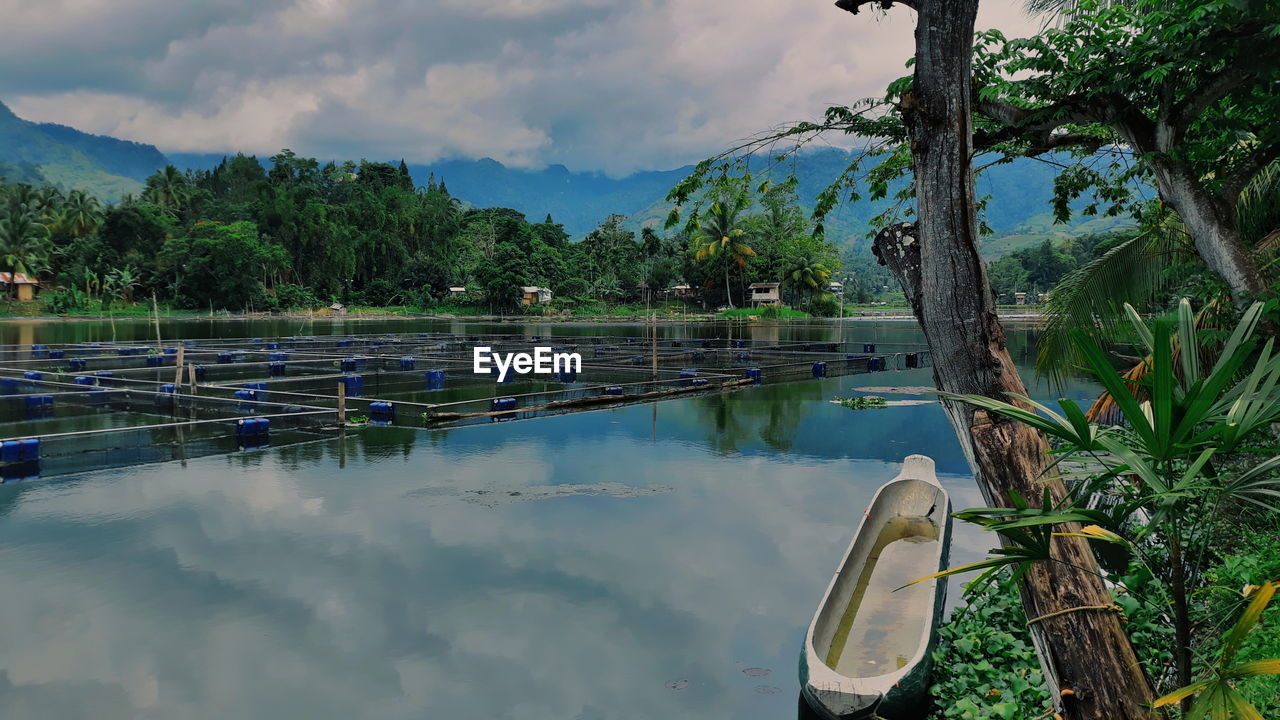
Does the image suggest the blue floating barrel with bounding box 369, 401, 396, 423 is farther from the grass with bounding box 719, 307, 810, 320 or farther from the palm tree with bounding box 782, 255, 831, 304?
the palm tree with bounding box 782, 255, 831, 304

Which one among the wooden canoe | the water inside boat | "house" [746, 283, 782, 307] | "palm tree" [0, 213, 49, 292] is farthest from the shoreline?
the water inside boat

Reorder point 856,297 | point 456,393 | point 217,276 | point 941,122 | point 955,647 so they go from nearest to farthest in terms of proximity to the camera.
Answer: point 941,122
point 955,647
point 456,393
point 217,276
point 856,297

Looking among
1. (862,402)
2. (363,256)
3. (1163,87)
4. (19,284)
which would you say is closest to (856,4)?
(1163,87)

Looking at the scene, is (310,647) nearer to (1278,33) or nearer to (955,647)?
(955,647)

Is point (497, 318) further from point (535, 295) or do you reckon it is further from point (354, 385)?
point (354, 385)

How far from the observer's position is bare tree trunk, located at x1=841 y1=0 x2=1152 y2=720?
10.1ft

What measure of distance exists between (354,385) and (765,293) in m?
49.0

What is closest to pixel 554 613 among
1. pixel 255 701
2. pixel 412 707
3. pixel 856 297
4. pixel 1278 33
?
pixel 412 707

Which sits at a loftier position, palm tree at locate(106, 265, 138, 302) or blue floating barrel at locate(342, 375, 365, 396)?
palm tree at locate(106, 265, 138, 302)

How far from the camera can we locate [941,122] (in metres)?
3.26

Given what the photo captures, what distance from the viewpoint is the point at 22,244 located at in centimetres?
6462

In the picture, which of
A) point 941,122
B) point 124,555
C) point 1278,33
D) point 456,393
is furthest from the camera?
point 456,393

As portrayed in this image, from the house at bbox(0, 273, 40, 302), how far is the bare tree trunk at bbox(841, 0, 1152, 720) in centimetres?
7581

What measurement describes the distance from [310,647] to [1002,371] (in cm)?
626
